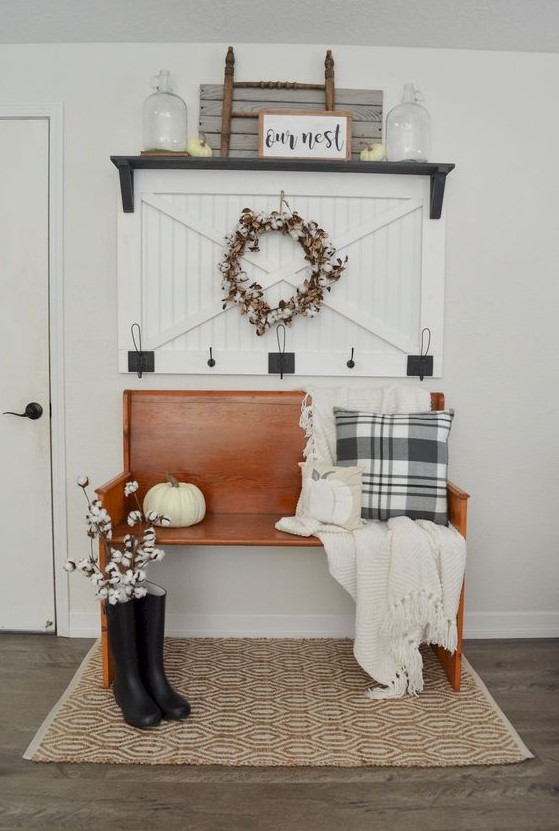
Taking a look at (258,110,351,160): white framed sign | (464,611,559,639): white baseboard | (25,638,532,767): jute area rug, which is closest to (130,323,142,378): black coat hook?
(258,110,351,160): white framed sign

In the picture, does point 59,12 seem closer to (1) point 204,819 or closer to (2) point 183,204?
(2) point 183,204

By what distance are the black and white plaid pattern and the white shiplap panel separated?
1.18ft

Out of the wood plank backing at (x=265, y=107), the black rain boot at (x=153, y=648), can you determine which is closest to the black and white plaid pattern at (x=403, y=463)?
the black rain boot at (x=153, y=648)

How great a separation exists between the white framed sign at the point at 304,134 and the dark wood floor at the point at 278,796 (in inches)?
91.3

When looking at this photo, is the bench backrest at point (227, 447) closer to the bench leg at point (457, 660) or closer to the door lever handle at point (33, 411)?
the door lever handle at point (33, 411)

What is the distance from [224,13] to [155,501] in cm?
195

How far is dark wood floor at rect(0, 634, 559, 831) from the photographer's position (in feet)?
6.13

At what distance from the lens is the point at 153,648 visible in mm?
2393

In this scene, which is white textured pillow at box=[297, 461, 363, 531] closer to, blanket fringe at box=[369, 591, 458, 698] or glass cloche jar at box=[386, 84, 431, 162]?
blanket fringe at box=[369, 591, 458, 698]

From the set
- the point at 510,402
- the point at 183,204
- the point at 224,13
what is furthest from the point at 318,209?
the point at 510,402

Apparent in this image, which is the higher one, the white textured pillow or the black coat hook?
the black coat hook

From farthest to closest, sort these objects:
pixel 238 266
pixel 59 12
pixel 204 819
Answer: pixel 238 266, pixel 59 12, pixel 204 819

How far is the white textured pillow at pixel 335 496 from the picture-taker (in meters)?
2.58

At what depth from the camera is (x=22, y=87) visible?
2.91 m
